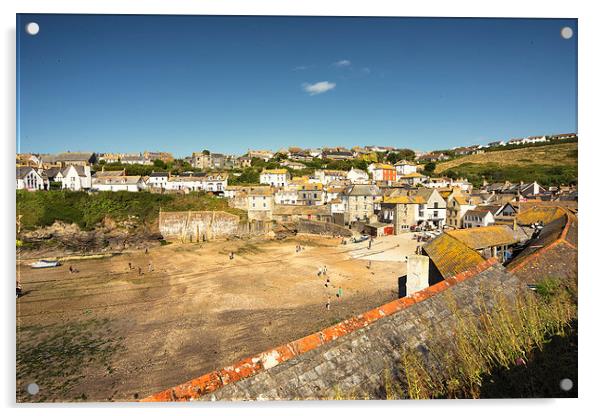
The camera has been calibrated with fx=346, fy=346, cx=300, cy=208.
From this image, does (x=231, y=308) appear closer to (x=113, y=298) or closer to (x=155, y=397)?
(x=113, y=298)

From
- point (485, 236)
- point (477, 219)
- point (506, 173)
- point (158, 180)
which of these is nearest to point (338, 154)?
point (506, 173)

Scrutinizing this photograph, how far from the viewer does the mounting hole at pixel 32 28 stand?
4473 mm

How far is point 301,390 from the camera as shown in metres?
2.77

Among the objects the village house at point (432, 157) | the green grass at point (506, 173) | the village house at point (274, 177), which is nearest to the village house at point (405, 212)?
the green grass at point (506, 173)

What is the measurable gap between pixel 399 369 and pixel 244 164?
6284 cm

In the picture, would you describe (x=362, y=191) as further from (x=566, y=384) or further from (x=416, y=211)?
(x=566, y=384)

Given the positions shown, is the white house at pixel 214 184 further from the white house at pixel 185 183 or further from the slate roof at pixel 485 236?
the slate roof at pixel 485 236

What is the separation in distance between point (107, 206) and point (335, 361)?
34.4 metres

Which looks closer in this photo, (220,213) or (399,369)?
(399,369)

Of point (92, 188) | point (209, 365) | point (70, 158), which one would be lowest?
point (209, 365)

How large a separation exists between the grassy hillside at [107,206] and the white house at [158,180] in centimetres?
694

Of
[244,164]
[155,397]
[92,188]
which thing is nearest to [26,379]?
[155,397]

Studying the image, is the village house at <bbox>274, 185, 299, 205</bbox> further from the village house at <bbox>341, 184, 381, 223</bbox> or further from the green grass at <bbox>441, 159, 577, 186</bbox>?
the green grass at <bbox>441, 159, 577, 186</bbox>

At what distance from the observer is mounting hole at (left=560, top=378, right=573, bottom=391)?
3.31 metres
